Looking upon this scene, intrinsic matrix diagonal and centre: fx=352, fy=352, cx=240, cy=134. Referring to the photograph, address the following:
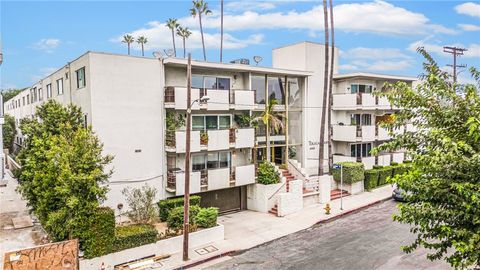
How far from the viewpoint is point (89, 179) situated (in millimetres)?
13586

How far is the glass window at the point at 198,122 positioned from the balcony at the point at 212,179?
2719 millimetres

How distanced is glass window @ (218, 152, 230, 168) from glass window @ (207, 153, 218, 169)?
314 mm

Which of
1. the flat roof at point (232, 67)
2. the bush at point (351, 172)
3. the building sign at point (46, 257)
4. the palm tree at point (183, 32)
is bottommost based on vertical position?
the building sign at point (46, 257)

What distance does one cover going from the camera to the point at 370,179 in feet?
87.8

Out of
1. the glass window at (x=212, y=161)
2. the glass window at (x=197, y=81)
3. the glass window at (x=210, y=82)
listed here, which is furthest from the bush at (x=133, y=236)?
the glass window at (x=210, y=82)

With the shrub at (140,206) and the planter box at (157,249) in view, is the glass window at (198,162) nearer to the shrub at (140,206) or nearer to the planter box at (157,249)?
the shrub at (140,206)

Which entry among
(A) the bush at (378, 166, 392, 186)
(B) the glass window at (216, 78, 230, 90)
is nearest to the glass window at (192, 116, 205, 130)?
(B) the glass window at (216, 78, 230, 90)

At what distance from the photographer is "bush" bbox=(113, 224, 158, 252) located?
49.1ft

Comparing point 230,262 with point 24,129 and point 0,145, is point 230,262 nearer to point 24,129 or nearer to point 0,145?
point 24,129

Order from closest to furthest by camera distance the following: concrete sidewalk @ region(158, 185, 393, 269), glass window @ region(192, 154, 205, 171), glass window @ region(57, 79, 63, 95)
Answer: concrete sidewalk @ region(158, 185, 393, 269)
glass window @ region(192, 154, 205, 171)
glass window @ region(57, 79, 63, 95)

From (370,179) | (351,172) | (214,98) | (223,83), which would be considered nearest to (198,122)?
(214,98)

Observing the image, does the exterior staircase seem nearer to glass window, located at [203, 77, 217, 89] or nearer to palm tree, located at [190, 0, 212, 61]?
glass window, located at [203, 77, 217, 89]

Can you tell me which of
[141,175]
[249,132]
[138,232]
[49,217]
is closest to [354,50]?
[249,132]

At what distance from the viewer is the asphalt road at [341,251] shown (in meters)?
14.5
